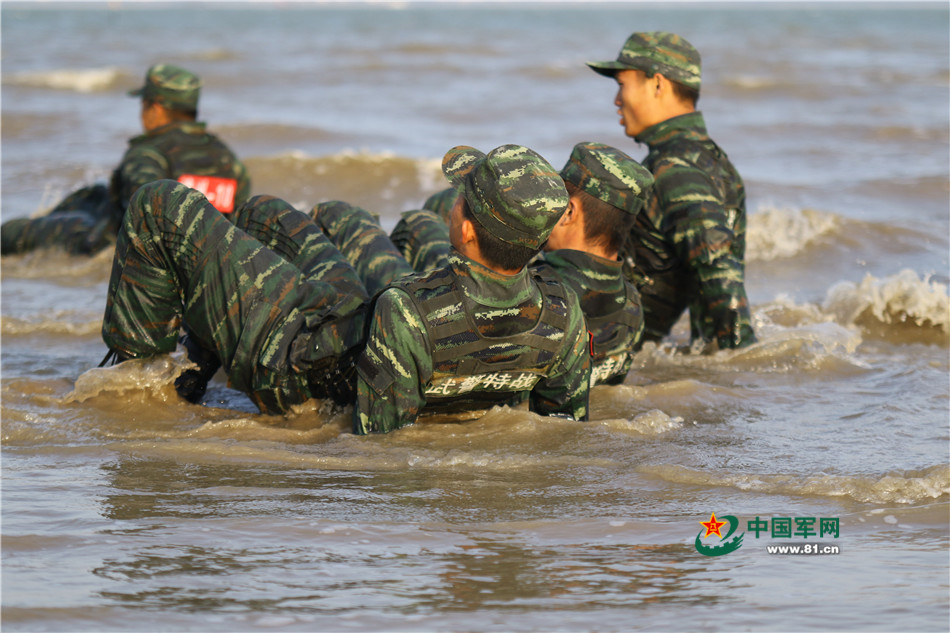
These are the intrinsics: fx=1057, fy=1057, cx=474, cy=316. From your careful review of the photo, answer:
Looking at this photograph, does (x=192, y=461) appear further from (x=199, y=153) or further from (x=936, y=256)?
(x=936, y=256)

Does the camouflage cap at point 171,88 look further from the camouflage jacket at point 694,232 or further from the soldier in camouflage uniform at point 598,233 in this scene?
the soldier in camouflage uniform at point 598,233

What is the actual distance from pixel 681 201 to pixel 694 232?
0.16 m

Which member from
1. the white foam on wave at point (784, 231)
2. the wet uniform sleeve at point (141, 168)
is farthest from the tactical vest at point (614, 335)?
the white foam on wave at point (784, 231)

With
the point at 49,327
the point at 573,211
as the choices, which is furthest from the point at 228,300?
the point at 49,327

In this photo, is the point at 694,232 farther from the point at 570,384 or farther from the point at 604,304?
the point at 570,384

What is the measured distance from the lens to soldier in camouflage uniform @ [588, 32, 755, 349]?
198 inches

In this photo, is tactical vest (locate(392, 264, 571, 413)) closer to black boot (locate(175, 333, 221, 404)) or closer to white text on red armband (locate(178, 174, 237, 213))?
black boot (locate(175, 333, 221, 404))

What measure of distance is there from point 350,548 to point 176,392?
5.79ft

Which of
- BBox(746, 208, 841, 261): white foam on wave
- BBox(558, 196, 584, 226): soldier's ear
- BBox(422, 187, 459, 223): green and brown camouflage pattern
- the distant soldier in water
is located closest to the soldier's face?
BBox(422, 187, 459, 223): green and brown camouflage pattern

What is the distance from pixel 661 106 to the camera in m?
5.21

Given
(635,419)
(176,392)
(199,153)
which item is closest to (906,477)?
(635,419)

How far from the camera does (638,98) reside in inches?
205

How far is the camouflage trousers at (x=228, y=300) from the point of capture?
3.72m

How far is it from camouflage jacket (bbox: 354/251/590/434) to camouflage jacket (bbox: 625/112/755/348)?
4.98ft
